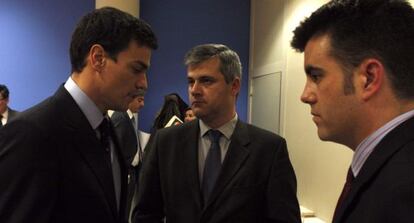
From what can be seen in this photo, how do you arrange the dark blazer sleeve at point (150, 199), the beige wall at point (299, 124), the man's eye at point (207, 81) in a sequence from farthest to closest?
the beige wall at point (299, 124)
the man's eye at point (207, 81)
the dark blazer sleeve at point (150, 199)

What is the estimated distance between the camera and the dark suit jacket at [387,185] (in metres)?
0.66

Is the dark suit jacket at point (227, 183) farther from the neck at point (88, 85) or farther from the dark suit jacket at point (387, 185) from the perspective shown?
the dark suit jacket at point (387, 185)

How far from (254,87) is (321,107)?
368cm

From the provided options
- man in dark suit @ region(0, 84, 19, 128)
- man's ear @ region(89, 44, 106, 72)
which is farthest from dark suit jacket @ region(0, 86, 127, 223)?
man in dark suit @ region(0, 84, 19, 128)

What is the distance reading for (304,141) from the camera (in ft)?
10.6

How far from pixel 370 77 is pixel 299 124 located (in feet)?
8.19

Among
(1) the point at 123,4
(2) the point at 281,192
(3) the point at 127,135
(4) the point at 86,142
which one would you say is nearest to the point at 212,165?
(2) the point at 281,192

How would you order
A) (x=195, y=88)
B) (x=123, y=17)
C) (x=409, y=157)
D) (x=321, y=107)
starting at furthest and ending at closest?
(x=195, y=88)
(x=123, y=17)
(x=321, y=107)
(x=409, y=157)

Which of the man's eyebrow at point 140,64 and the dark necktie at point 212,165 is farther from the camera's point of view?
the dark necktie at point 212,165

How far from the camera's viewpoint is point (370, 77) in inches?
33.4

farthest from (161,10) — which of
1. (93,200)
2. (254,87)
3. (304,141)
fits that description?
(93,200)

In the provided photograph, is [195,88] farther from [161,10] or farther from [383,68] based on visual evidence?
[161,10]

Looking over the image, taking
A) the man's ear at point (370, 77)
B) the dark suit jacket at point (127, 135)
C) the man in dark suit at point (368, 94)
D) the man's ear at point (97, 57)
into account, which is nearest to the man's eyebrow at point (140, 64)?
the man's ear at point (97, 57)

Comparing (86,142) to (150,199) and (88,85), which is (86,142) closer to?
(88,85)
